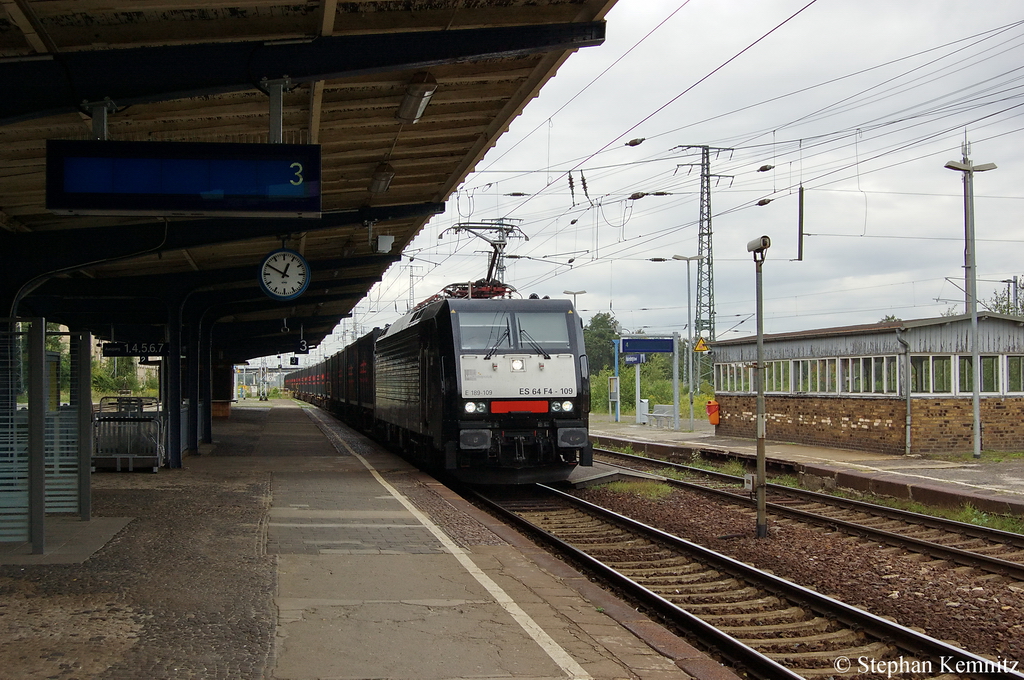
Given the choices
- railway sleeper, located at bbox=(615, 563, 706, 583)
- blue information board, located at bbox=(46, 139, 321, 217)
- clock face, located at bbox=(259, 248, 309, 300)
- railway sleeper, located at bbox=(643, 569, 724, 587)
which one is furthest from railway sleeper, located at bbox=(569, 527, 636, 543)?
blue information board, located at bbox=(46, 139, 321, 217)

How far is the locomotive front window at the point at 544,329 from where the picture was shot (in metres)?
13.2

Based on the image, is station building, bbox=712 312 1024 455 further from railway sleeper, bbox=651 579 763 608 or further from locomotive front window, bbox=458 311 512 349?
railway sleeper, bbox=651 579 763 608

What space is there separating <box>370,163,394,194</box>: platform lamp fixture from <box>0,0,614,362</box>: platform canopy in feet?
0.33

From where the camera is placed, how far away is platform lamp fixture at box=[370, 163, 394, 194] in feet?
34.9

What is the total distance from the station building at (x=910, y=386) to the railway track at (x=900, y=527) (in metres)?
4.98

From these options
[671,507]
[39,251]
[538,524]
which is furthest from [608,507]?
[39,251]

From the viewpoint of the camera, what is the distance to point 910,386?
17672 millimetres

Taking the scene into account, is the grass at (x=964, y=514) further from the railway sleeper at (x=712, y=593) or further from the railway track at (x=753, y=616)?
the railway sleeper at (x=712, y=593)

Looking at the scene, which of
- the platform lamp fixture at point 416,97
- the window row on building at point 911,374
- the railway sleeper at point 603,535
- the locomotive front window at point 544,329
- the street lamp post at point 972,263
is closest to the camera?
the platform lamp fixture at point 416,97

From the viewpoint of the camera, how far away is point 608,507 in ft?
41.4

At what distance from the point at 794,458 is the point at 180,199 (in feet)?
44.9

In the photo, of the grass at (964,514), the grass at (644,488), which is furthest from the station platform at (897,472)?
the grass at (644,488)

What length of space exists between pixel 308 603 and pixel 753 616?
321 cm

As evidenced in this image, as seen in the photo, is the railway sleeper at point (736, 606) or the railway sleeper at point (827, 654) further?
the railway sleeper at point (736, 606)
